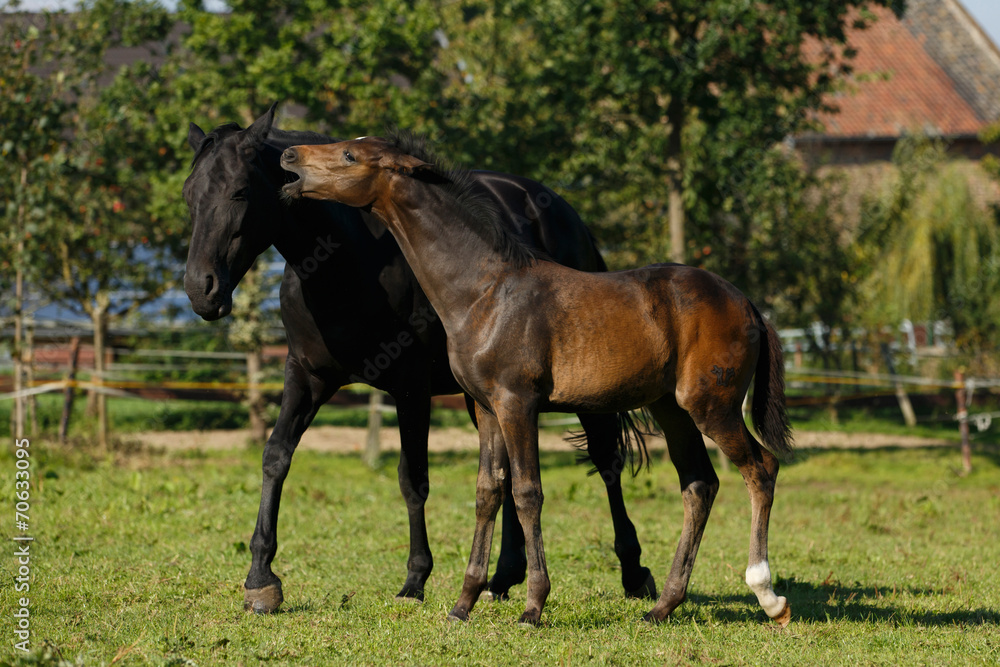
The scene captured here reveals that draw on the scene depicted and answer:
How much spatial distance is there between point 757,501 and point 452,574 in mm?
2422

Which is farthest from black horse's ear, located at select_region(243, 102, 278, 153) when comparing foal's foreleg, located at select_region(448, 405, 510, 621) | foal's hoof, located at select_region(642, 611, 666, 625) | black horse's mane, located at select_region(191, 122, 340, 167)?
foal's hoof, located at select_region(642, 611, 666, 625)

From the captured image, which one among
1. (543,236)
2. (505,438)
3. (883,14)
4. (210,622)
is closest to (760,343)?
(505,438)

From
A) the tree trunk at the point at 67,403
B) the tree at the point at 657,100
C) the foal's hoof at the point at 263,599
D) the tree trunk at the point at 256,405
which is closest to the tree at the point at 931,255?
the tree at the point at 657,100

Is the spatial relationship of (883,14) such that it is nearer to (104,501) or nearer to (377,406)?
(377,406)

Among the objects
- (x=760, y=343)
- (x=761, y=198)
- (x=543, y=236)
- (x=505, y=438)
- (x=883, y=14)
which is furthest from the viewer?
(x=883, y=14)

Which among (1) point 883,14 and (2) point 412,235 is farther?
(1) point 883,14

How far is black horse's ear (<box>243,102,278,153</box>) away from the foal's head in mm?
313

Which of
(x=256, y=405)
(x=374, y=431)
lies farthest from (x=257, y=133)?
(x=256, y=405)

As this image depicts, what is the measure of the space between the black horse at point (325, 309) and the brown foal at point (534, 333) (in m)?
0.38

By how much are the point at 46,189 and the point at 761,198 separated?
905cm

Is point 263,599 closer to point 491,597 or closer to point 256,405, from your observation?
point 491,597

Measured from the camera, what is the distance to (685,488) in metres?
5.12

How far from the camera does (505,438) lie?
456 cm

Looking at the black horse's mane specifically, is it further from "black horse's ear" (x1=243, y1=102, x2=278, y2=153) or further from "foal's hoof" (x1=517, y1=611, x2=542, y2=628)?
"foal's hoof" (x1=517, y1=611, x2=542, y2=628)
